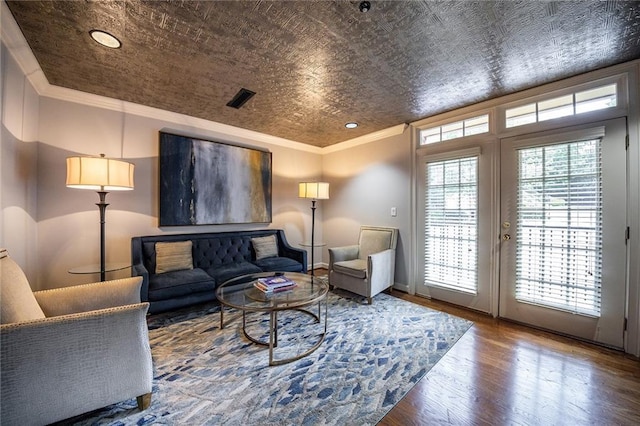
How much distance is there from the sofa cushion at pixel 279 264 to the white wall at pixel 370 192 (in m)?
1.27

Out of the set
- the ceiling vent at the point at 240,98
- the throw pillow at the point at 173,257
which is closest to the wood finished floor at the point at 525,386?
the throw pillow at the point at 173,257

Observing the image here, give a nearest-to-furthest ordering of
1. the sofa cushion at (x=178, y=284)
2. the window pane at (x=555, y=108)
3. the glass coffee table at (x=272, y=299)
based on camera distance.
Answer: the glass coffee table at (x=272, y=299) → the window pane at (x=555, y=108) → the sofa cushion at (x=178, y=284)

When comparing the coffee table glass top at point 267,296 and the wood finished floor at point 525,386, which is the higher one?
the coffee table glass top at point 267,296

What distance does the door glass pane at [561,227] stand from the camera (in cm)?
225

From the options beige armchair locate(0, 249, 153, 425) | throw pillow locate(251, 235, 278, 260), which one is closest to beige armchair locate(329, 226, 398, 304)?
throw pillow locate(251, 235, 278, 260)

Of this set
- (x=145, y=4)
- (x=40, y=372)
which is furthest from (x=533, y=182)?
(x=40, y=372)

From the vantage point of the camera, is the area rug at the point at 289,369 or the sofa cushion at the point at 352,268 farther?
the sofa cushion at the point at 352,268

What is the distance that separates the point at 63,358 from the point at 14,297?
1.41 feet

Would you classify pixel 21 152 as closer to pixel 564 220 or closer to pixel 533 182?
pixel 533 182

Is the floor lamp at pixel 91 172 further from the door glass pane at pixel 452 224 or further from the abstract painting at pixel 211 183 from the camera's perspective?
the door glass pane at pixel 452 224

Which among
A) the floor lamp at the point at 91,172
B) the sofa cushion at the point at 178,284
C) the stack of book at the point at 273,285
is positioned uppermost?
the floor lamp at the point at 91,172

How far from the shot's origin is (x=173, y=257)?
2988 millimetres

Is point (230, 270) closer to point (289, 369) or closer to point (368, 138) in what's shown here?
point (289, 369)

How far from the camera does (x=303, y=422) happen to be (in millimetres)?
1396
